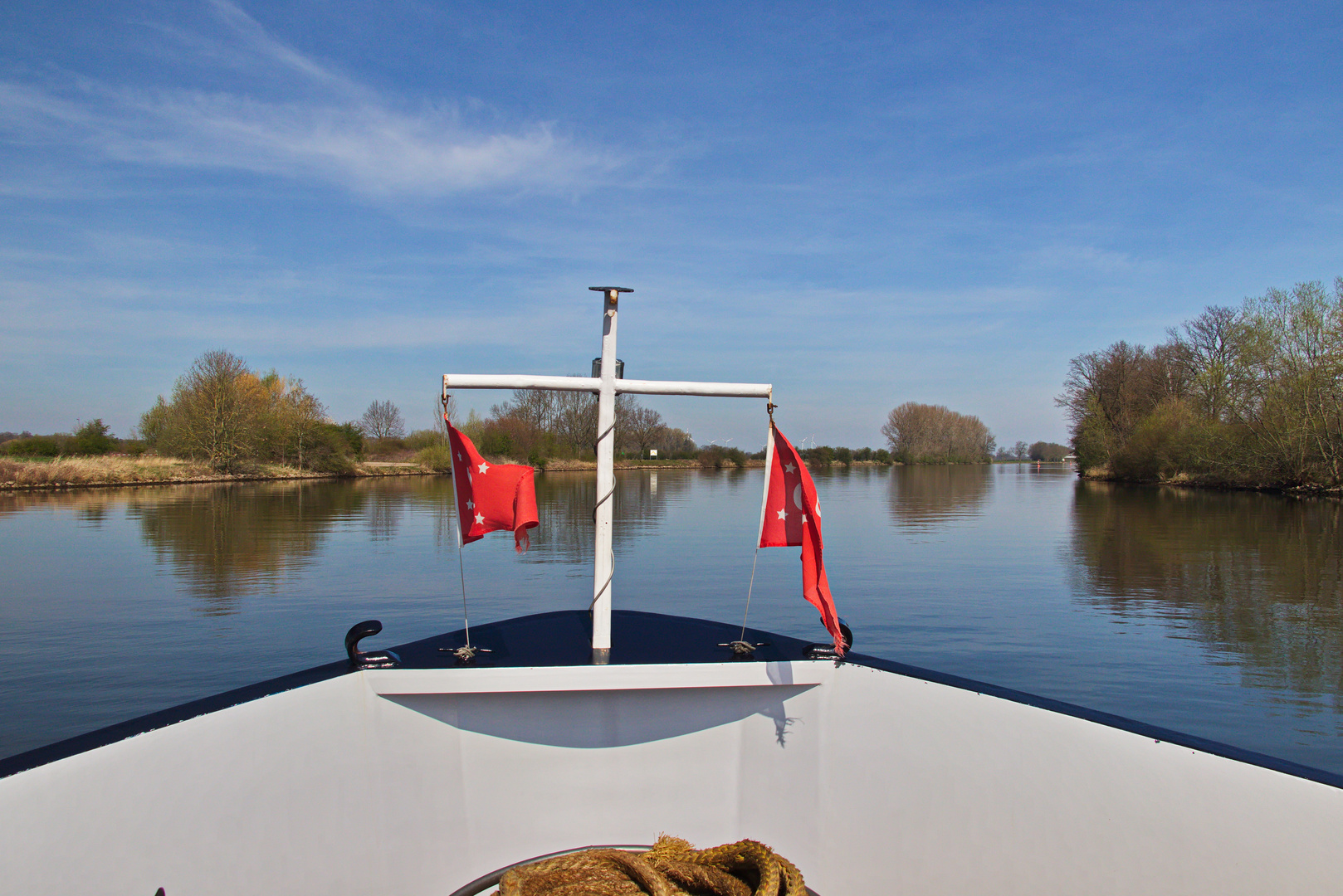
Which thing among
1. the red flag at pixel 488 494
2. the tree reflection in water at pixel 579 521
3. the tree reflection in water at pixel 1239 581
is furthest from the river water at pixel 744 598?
the red flag at pixel 488 494

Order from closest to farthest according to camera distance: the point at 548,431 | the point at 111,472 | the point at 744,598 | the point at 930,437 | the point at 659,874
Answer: the point at 659,874 < the point at 744,598 < the point at 111,472 < the point at 548,431 < the point at 930,437

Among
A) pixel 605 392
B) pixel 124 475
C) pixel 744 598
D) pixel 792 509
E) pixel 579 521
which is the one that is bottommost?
pixel 744 598

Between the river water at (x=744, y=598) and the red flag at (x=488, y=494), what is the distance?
15.4ft

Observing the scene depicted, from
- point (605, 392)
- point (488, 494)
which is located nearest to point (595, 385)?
point (605, 392)

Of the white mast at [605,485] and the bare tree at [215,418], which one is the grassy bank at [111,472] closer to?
the bare tree at [215,418]

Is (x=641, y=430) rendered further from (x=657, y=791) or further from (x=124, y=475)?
(x=657, y=791)

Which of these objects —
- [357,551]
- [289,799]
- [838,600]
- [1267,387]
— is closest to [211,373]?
[357,551]

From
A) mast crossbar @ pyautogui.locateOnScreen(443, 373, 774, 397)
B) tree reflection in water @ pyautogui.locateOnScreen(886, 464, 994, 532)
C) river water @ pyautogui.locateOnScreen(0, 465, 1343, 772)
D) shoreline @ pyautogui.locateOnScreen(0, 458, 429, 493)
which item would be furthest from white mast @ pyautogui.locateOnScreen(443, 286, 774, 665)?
shoreline @ pyautogui.locateOnScreen(0, 458, 429, 493)

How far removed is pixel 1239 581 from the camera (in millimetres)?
11836

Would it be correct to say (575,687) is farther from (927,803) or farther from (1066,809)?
(1066,809)

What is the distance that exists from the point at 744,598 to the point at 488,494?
26.1 ft

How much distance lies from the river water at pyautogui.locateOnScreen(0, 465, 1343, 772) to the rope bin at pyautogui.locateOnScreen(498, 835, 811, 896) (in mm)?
4779

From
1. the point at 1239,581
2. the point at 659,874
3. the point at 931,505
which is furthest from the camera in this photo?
the point at 931,505

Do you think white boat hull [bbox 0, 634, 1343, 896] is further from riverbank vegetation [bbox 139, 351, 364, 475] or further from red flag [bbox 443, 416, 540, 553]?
riverbank vegetation [bbox 139, 351, 364, 475]
